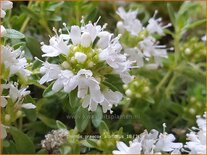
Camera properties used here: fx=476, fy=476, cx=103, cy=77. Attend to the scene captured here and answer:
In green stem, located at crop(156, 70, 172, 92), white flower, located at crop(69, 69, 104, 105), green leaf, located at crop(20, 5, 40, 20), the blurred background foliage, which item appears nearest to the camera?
white flower, located at crop(69, 69, 104, 105)

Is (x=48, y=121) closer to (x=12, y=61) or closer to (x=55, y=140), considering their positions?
(x=55, y=140)

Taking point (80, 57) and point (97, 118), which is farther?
point (97, 118)

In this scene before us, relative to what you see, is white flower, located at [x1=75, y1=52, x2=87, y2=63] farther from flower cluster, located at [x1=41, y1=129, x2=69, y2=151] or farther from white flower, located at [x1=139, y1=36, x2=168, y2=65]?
white flower, located at [x1=139, y1=36, x2=168, y2=65]

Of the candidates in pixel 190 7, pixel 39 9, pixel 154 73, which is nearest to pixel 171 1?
pixel 190 7

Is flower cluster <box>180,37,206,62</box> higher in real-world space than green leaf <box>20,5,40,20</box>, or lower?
lower

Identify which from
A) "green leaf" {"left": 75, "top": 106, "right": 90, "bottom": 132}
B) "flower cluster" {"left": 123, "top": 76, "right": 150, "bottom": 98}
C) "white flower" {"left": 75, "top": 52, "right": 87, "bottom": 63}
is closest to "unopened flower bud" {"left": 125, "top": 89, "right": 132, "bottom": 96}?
"flower cluster" {"left": 123, "top": 76, "right": 150, "bottom": 98}

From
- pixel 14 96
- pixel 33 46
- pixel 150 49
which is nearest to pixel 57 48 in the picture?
pixel 14 96
